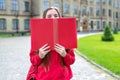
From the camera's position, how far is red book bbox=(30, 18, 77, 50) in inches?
144

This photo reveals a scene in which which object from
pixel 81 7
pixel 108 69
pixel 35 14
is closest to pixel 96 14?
pixel 81 7

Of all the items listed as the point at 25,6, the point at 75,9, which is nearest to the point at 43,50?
the point at 25,6

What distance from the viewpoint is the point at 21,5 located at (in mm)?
52938

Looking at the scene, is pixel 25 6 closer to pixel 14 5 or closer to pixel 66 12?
pixel 14 5

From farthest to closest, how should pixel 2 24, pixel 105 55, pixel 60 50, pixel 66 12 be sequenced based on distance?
pixel 66 12, pixel 2 24, pixel 105 55, pixel 60 50

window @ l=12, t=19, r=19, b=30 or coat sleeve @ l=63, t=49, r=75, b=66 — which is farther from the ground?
window @ l=12, t=19, r=19, b=30

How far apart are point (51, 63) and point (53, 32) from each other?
0.38m

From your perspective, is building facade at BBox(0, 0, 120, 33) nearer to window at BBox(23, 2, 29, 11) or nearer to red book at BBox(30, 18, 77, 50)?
window at BBox(23, 2, 29, 11)

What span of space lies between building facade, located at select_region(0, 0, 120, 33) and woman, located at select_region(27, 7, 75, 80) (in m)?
45.5

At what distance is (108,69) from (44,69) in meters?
7.68

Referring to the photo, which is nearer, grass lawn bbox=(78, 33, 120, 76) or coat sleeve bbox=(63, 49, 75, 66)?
coat sleeve bbox=(63, 49, 75, 66)

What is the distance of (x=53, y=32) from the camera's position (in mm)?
3664

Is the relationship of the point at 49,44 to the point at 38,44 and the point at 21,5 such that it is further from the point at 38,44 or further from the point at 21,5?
the point at 21,5

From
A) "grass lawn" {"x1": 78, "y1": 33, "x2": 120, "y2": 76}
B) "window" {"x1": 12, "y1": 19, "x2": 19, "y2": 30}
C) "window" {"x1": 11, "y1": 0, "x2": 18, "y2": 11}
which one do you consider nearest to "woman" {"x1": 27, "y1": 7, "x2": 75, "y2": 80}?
"grass lawn" {"x1": 78, "y1": 33, "x2": 120, "y2": 76}
